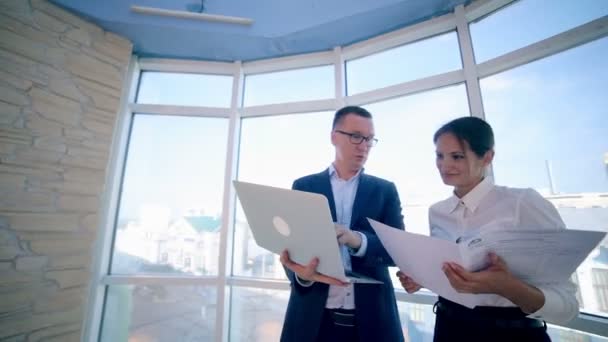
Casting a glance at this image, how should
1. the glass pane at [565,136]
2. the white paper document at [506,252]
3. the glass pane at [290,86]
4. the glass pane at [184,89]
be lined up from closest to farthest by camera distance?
the white paper document at [506,252], the glass pane at [565,136], the glass pane at [290,86], the glass pane at [184,89]

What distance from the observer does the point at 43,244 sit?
1.92 meters

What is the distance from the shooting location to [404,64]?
7.57 ft

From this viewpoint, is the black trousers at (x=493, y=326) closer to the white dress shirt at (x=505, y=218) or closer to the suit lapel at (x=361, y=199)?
the white dress shirt at (x=505, y=218)

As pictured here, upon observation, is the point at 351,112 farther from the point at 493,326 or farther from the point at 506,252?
the point at 493,326

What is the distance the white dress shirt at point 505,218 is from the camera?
0.76m

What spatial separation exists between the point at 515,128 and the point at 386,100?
98cm

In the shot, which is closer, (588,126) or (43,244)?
(588,126)

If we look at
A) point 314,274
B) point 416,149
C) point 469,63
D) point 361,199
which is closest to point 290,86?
point 416,149

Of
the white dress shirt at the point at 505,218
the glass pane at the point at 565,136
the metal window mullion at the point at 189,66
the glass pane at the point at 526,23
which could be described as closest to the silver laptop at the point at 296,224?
the white dress shirt at the point at 505,218

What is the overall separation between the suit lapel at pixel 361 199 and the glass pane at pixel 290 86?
1.48 meters

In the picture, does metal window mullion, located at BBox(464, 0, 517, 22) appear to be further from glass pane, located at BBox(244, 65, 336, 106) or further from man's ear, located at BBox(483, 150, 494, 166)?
man's ear, located at BBox(483, 150, 494, 166)

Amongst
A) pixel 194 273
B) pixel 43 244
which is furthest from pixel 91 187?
pixel 194 273

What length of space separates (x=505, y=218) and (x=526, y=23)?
5.91 ft

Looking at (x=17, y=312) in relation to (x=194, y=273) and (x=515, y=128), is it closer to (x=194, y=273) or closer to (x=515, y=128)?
(x=194, y=273)
